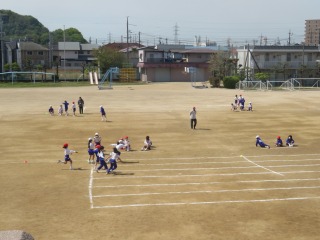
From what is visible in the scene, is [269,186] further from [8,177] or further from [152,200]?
[8,177]

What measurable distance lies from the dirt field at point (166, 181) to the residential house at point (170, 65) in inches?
1827

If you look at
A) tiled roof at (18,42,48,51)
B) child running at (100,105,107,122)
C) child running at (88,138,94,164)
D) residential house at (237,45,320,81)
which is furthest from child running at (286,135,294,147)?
tiled roof at (18,42,48,51)

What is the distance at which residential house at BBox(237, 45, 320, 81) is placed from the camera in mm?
73125

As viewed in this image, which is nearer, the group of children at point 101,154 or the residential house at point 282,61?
the group of children at point 101,154

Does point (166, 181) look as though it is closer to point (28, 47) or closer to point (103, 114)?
point (103, 114)

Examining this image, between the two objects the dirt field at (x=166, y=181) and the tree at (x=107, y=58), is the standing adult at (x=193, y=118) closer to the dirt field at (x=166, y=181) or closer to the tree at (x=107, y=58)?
the dirt field at (x=166, y=181)

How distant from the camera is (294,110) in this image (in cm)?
4178

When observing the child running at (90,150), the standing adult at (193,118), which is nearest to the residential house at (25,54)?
the standing adult at (193,118)

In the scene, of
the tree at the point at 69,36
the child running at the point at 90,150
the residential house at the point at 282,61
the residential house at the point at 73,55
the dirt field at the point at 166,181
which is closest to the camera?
the dirt field at the point at 166,181

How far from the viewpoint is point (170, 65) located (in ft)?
271

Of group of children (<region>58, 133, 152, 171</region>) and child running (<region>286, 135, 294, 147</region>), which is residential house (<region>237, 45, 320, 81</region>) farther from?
group of children (<region>58, 133, 152, 171</region>)

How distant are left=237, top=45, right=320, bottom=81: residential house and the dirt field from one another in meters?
37.2

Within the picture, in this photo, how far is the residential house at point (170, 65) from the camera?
82.8m

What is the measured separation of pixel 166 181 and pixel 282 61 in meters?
60.8
